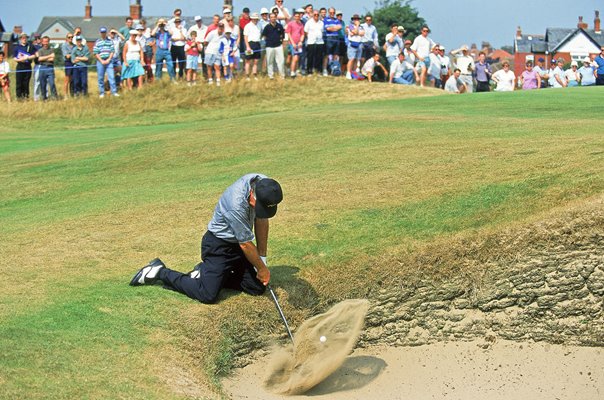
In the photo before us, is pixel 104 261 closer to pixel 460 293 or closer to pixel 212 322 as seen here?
pixel 212 322

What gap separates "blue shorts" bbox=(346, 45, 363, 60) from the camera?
36.7 metres

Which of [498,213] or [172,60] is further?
[172,60]

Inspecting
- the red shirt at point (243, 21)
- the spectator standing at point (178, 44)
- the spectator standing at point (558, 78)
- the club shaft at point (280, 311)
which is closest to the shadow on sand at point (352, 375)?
the club shaft at point (280, 311)

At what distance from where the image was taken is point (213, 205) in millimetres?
16250

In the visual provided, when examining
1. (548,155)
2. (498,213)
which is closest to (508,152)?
(548,155)

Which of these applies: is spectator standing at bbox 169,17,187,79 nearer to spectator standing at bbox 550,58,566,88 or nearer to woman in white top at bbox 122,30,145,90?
woman in white top at bbox 122,30,145,90

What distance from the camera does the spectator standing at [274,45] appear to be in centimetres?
Result: 3347

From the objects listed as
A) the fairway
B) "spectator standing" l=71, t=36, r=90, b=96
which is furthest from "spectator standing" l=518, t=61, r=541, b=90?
"spectator standing" l=71, t=36, r=90, b=96

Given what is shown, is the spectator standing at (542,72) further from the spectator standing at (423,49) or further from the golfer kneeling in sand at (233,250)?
the golfer kneeling in sand at (233,250)

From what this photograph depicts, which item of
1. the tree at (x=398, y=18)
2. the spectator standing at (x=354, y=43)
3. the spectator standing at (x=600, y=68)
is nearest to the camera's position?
the spectator standing at (x=354, y=43)

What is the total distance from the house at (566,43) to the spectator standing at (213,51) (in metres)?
81.1

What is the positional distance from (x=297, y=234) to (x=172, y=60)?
73.5ft

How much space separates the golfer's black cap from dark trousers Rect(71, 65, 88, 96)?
25.3 metres

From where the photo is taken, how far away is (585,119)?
22031mm
